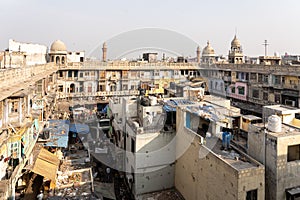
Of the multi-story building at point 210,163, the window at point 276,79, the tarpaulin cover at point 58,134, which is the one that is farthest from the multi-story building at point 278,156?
the window at point 276,79

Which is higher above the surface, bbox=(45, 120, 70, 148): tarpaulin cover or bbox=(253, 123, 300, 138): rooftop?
bbox=(253, 123, 300, 138): rooftop

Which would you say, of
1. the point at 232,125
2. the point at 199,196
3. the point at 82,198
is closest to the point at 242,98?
the point at 232,125

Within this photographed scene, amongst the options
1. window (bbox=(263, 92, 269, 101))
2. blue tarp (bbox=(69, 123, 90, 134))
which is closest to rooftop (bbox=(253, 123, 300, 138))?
blue tarp (bbox=(69, 123, 90, 134))

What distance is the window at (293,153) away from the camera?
11.6 m

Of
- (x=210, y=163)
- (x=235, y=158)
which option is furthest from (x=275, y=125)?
(x=210, y=163)

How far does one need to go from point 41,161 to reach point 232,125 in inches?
492

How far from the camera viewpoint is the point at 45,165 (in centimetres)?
1560

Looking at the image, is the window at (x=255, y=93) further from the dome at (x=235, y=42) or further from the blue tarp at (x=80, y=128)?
the blue tarp at (x=80, y=128)

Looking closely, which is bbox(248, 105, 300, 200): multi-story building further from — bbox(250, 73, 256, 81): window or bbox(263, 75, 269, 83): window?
bbox(250, 73, 256, 81): window

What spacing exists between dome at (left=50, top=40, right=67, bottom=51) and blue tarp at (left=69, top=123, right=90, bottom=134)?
17542 mm

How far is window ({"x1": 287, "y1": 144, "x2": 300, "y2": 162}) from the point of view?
1162cm

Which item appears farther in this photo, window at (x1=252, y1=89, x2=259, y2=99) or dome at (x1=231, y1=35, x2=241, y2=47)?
dome at (x1=231, y1=35, x2=241, y2=47)

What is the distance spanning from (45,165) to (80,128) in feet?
36.4

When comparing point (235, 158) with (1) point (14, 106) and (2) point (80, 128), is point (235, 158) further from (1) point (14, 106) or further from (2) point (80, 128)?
(2) point (80, 128)
